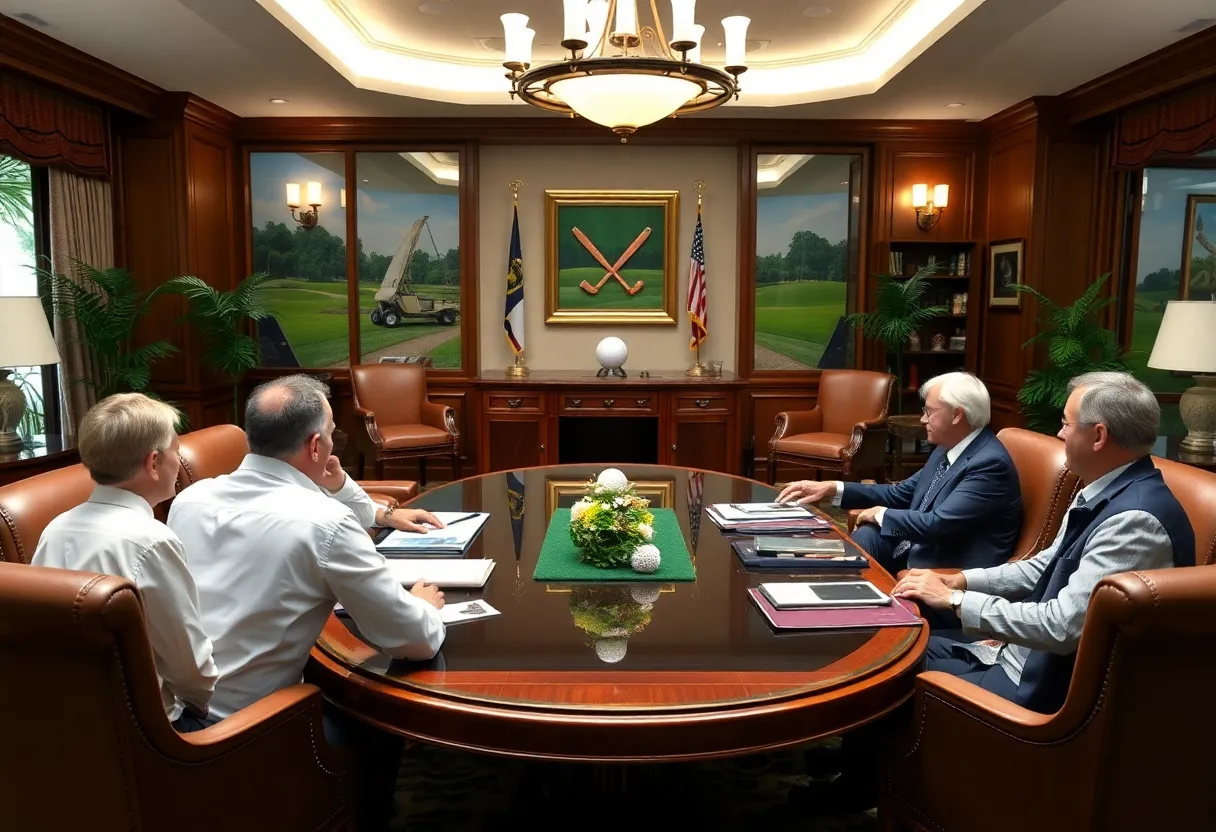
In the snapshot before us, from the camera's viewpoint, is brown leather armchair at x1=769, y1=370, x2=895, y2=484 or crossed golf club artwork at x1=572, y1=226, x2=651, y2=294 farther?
crossed golf club artwork at x1=572, y1=226, x2=651, y2=294

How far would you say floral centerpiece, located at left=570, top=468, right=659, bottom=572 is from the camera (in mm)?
2281

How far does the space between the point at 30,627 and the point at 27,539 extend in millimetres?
882

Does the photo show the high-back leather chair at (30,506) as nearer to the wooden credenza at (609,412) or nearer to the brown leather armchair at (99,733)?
the brown leather armchair at (99,733)

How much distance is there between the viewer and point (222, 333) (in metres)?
5.98

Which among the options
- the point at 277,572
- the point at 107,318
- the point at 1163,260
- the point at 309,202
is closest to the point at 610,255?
the point at 309,202

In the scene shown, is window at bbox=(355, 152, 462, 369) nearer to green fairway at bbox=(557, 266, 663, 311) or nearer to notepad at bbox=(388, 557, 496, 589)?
green fairway at bbox=(557, 266, 663, 311)

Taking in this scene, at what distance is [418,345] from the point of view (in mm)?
6773

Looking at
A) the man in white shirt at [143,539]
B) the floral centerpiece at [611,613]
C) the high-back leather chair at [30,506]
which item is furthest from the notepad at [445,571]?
the high-back leather chair at [30,506]

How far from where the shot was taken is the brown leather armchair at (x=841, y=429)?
18.8ft

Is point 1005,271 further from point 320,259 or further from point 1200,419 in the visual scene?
point 320,259

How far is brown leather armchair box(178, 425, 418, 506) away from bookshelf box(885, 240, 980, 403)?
14.4ft

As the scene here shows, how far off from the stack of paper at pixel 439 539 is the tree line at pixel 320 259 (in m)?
4.17

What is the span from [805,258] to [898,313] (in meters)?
0.88

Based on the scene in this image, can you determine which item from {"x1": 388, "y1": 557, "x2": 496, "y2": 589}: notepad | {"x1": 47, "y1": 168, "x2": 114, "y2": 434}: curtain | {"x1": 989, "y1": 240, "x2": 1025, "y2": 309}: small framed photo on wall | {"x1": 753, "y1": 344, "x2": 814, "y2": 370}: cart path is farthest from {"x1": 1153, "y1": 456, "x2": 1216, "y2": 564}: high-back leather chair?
{"x1": 47, "y1": 168, "x2": 114, "y2": 434}: curtain
